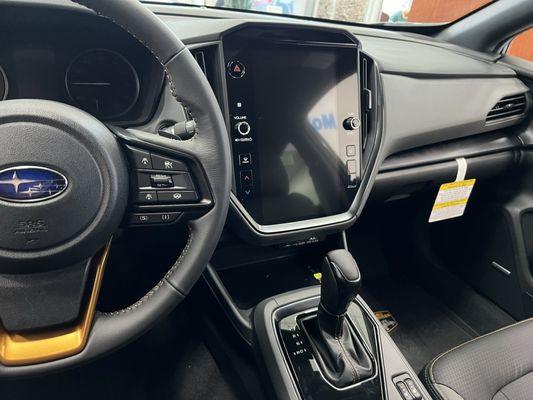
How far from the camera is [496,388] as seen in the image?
33.7 inches

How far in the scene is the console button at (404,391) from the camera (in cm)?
77

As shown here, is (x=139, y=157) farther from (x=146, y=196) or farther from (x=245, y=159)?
(x=245, y=159)

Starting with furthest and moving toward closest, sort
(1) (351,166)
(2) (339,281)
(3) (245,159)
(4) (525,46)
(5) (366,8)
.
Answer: (4) (525,46), (5) (366,8), (1) (351,166), (3) (245,159), (2) (339,281)

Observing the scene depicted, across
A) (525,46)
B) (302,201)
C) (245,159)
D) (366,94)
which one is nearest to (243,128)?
(245,159)

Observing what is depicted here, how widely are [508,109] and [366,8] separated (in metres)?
0.57

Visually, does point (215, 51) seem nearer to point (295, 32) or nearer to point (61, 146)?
point (295, 32)

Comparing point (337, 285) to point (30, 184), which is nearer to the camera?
point (30, 184)

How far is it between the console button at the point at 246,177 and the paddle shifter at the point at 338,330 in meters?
0.21

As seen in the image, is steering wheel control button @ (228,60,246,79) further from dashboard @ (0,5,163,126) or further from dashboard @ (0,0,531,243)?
dashboard @ (0,5,163,126)

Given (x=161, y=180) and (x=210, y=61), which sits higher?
(x=210, y=61)

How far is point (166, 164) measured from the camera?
1.96 ft

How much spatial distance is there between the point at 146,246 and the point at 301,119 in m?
0.43

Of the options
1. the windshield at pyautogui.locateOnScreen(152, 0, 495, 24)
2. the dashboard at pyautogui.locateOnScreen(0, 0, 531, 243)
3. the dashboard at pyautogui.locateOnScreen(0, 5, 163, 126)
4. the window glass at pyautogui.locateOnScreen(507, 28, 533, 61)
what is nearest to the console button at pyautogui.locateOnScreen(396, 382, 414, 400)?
the dashboard at pyautogui.locateOnScreen(0, 0, 531, 243)

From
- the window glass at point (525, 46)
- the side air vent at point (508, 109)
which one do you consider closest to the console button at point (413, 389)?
the side air vent at point (508, 109)
